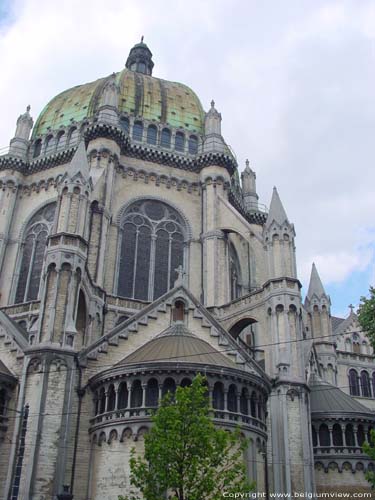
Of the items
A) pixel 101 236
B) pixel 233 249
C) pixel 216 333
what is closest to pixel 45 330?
pixel 216 333

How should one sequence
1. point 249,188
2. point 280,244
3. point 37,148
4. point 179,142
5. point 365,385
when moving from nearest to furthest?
point 280,244, point 37,148, point 179,142, point 365,385, point 249,188

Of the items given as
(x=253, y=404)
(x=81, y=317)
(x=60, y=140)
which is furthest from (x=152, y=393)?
(x=60, y=140)

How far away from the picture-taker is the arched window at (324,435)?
3328 centimetres

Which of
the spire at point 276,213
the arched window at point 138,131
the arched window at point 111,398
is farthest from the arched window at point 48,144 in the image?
the arched window at point 111,398

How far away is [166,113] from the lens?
1961 inches

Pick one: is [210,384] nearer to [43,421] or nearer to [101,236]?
[43,421]

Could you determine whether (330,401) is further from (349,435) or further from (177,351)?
(177,351)

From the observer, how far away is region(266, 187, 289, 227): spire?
36500 millimetres

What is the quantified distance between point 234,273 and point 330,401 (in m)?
13.1

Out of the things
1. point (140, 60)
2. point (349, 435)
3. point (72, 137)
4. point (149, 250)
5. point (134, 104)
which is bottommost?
point (349, 435)

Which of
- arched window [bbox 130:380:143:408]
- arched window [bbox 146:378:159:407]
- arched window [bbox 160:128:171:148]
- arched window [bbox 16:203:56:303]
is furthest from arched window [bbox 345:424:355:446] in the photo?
arched window [bbox 160:128:171:148]

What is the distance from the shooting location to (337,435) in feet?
110

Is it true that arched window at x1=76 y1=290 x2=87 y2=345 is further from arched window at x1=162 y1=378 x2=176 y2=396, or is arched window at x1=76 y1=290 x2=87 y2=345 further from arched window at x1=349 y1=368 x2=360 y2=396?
arched window at x1=349 y1=368 x2=360 y2=396

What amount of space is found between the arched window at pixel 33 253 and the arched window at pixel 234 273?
13786mm
